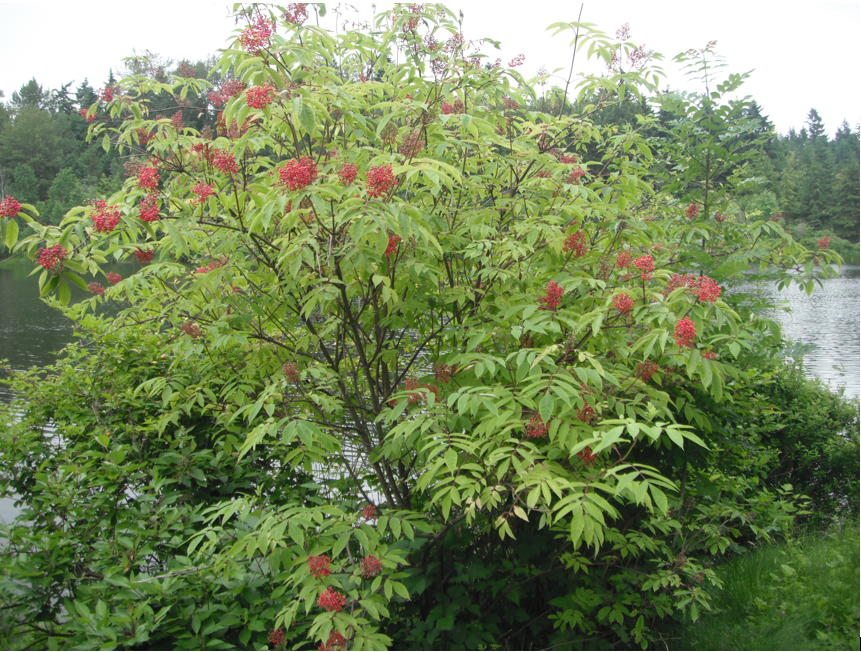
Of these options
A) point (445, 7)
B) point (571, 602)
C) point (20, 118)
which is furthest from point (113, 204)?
point (20, 118)

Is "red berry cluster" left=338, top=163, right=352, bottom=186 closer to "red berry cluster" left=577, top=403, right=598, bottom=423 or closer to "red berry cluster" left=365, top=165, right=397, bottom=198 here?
"red berry cluster" left=365, top=165, right=397, bottom=198

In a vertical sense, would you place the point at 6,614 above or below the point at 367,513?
below

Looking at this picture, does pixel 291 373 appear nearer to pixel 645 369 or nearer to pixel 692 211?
pixel 645 369

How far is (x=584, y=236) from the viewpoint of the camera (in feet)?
8.66

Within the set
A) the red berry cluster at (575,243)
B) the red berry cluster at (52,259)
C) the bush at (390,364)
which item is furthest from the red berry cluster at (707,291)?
the red berry cluster at (52,259)

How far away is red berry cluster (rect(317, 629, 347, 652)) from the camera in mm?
1955

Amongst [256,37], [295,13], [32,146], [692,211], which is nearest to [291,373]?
[256,37]

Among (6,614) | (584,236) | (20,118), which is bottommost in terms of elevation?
(6,614)

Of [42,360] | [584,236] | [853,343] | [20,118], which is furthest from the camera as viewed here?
[20,118]

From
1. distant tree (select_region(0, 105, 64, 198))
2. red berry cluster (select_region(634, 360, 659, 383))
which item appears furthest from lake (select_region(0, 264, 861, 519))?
distant tree (select_region(0, 105, 64, 198))

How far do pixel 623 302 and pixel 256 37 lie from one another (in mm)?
1803

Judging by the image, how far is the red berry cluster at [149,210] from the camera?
86.1 inches

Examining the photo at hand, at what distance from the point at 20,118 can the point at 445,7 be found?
36292 mm

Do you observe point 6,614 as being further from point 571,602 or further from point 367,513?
point 571,602
